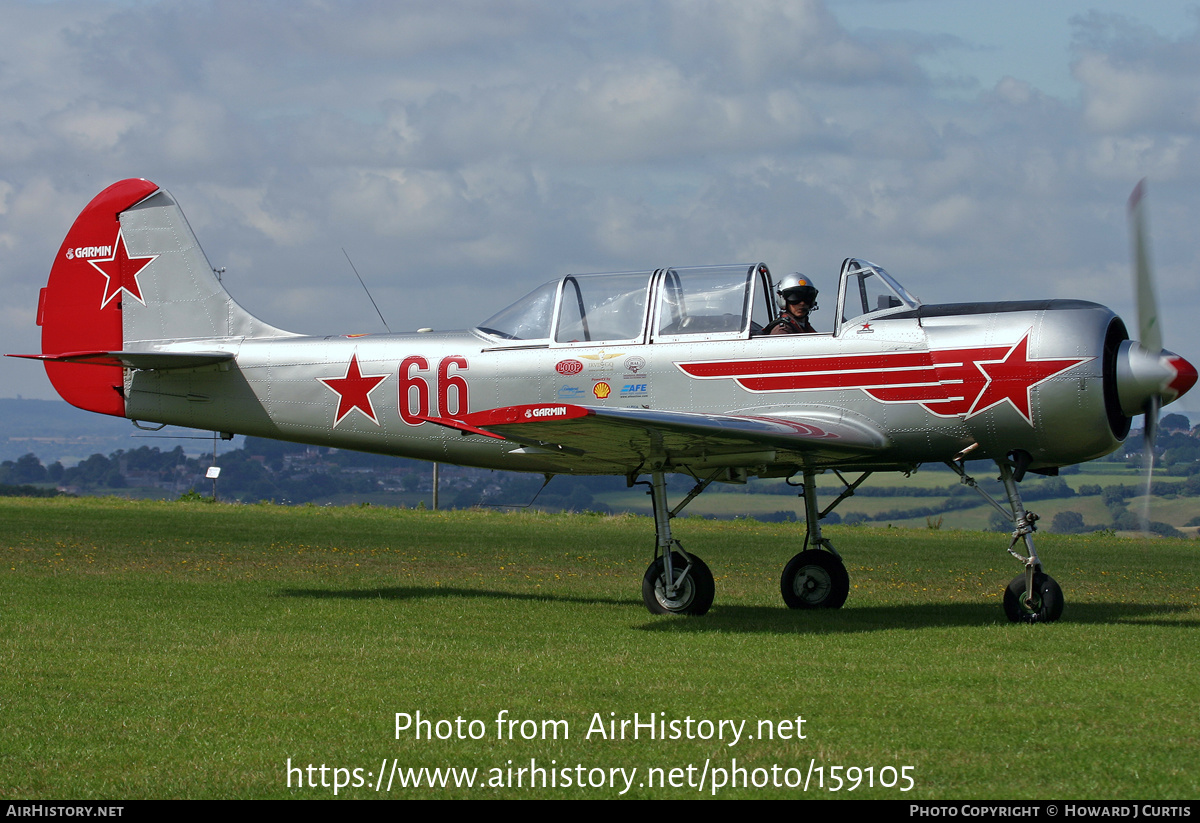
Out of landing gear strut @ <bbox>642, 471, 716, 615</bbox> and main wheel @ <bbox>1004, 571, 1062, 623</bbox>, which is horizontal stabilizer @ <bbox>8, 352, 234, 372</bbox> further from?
main wheel @ <bbox>1004, 571, 1062, 623</bbox>

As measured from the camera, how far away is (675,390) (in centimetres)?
1110

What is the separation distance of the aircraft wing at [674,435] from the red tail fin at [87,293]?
5629 mm

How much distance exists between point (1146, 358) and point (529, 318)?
565cm

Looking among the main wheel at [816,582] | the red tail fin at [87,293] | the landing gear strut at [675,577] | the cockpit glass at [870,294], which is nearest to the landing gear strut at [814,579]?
the main wheel at [816,582]

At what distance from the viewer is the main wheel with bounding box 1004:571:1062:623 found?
10109mm

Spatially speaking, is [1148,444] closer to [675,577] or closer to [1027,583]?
[1027,583]

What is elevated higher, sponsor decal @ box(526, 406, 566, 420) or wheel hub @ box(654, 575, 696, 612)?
sponsor decal @ box(526, 406, 566, 420)

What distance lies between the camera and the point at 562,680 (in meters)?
7.59

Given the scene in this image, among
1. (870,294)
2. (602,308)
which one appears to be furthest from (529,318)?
(870,294)

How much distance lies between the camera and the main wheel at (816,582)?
11945mm

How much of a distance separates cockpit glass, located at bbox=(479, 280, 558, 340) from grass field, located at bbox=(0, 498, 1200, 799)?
8.94ft

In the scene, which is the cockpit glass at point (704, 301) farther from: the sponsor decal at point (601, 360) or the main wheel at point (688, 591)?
the main wheel at point (688, 591)

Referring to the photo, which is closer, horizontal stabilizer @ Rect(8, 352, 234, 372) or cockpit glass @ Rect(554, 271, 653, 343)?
cockpit glass @ Rect(554, 271, 653, 343)

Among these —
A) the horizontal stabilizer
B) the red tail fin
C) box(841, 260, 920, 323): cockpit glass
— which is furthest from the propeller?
the red tail fin
